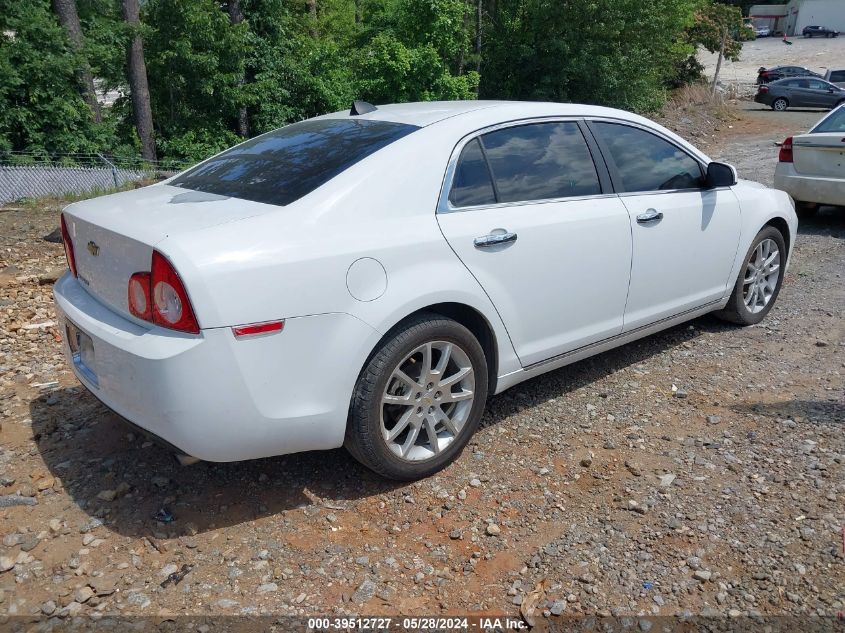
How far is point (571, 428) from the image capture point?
395 centimetres

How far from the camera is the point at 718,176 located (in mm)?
4641

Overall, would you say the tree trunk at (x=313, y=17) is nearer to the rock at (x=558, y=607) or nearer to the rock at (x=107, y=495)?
the rock at (x=107, y=495)

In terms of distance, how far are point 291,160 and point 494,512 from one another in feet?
6.26

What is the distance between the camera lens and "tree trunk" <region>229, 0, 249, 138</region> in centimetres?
1609

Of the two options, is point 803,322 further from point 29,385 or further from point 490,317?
point 29,385

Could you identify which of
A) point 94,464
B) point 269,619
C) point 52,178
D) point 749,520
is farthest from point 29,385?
point 52,178

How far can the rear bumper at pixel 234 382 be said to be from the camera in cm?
270

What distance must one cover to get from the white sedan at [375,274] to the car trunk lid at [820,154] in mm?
4649

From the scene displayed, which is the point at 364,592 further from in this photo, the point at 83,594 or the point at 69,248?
the point at 69,248

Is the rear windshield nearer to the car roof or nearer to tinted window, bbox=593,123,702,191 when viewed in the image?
the car roof

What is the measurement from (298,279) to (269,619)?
4.11 ft

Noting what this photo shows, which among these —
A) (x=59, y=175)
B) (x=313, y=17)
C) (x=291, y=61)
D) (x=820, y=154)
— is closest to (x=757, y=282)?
(x=820, y=154)

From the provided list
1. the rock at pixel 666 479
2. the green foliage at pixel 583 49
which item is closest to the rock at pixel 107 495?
the rock at pixel 666 479

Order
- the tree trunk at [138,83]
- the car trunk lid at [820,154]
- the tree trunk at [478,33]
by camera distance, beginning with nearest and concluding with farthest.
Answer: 1. the car trunk lid at [820,154]
2. the tree trunk at [138,83]
3. the tree trunk at [478,33]
